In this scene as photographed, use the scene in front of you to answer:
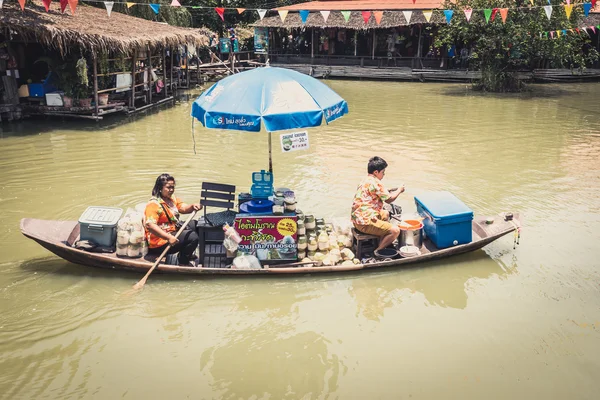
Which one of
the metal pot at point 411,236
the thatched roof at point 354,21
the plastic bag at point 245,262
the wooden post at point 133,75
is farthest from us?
the thatched roof at point 354,21

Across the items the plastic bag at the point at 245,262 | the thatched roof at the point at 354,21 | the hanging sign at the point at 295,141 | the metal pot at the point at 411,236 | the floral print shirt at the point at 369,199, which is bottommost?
the plastic bag at the point at 245,262

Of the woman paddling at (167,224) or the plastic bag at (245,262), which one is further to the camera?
the plastic bag at (245,262)

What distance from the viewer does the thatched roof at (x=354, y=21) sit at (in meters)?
26.5

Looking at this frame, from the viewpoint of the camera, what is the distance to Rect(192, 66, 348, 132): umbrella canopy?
621 centimetres

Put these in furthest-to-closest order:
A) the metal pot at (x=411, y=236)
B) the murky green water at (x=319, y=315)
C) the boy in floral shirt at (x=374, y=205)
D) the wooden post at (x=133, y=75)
A: the wooden post at (x=133, y=75) < the metal pot at (x=411, y=236) < the boy in floral shirt at (x=374, y=205) < the murky green water at (x=319, y=315)

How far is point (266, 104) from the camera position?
6273 mm

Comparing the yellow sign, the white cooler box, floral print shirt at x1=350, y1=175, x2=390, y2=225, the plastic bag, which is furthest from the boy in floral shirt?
the white cooler box

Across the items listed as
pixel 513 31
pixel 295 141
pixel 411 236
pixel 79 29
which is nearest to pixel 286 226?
pixel 295 141

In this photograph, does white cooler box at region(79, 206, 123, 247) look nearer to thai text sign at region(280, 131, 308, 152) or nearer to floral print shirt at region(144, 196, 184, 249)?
floral print shirt at region(144, 196, 184, 249)

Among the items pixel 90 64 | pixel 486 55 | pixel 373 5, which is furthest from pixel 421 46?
pixel 90 64

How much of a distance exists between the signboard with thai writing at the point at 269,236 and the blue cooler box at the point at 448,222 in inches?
70.7

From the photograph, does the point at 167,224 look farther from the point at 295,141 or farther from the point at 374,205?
the point at 374,205

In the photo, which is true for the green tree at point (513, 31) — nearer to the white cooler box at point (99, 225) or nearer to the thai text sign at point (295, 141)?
the thai text sign at point (295, 141)

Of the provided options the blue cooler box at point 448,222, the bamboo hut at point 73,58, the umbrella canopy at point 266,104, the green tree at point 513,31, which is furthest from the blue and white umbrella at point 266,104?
the green tree at point 513,31
